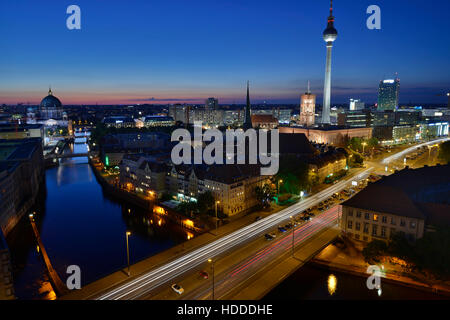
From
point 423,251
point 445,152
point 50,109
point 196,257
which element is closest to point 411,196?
point 423,251

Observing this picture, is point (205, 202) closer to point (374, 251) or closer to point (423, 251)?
point (374, 251)

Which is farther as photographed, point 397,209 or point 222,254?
point 397,209

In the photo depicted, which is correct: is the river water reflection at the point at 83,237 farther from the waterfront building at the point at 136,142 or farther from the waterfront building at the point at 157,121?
the waterfront building at the point at 157,121

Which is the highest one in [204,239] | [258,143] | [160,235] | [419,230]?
[258,143]

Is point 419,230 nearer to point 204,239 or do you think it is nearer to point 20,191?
point 204,239

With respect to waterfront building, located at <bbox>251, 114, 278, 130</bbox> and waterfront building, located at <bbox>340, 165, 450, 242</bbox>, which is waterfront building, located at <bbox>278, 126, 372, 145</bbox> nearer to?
waterfront building, located at <bbox>251, 114, 278, 130</bbox>
